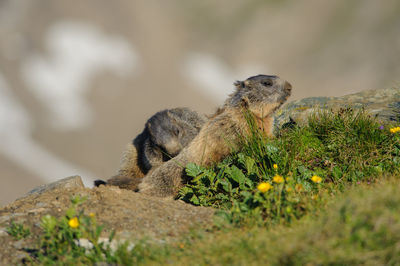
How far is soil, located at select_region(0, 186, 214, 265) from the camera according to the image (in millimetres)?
3225

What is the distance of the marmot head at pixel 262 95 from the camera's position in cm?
597

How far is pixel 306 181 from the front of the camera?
4.68 meters

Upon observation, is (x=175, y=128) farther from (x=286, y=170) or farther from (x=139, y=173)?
(x=286, y=170)

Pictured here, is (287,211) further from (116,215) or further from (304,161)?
(304,161)

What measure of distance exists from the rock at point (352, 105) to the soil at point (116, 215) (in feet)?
10.8

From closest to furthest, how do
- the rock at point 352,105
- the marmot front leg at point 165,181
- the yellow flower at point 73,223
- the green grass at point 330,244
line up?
the green grass at point 330,244
the yellow flower at point 73,223
the marmot front leg at point 165,181
the rock at point 352,105

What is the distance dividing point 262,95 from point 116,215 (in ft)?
11.0

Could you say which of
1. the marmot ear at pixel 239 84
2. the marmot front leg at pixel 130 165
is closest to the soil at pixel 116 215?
the marmot ear at pixel 239 84

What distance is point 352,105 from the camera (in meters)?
7.29

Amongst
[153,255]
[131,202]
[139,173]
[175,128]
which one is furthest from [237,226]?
[139,173]

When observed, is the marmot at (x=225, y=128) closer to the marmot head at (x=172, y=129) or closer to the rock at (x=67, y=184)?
the marmot head at (x=172, y=129)

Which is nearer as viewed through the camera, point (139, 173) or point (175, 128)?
point (175, 128)

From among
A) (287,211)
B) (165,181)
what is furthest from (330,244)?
(165,181)

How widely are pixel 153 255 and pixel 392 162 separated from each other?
3.54 m
